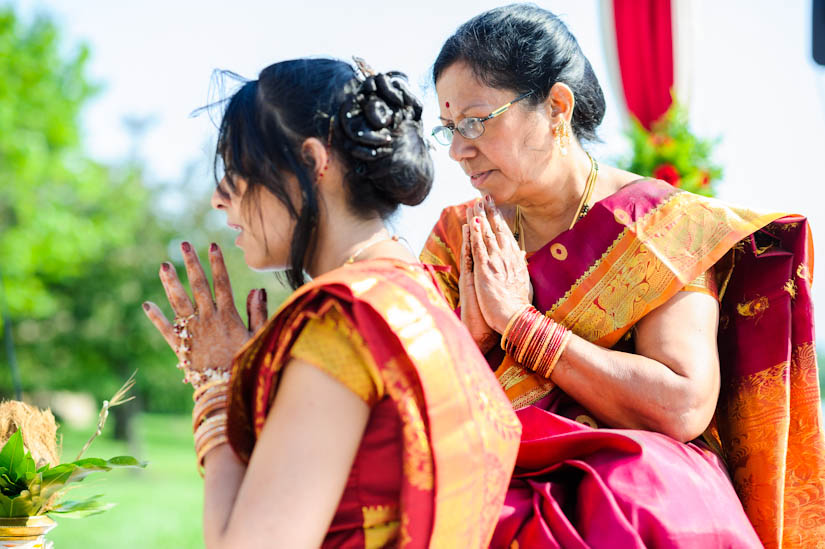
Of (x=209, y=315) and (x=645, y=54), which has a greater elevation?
(x=645, y=54)

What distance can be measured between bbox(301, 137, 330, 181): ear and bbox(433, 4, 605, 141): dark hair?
0.89m

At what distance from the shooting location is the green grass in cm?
1288

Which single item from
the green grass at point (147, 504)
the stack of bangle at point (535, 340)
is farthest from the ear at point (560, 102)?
the green grass at point (147, 504)

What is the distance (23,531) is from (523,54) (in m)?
1.67

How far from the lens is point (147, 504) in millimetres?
16344

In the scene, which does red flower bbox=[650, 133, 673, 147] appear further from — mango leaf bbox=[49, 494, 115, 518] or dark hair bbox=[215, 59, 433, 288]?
mango leaf bbox=[49, 494, 115, 518]

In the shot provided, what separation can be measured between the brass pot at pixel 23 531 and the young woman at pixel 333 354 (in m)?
0.61

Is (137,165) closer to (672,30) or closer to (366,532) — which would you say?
(672,30)

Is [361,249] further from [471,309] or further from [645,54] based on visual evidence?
[645,54]

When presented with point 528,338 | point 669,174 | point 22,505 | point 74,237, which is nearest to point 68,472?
point 22,505

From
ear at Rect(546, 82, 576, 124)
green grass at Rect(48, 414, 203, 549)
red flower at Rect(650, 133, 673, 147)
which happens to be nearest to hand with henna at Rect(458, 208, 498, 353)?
ear at Rect(546, 82, 576, 124)

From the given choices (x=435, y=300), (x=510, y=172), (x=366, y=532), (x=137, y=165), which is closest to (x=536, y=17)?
(x=510, y=172)

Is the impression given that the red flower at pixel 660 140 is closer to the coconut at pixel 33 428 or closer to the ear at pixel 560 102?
the ear at pixel 560 102

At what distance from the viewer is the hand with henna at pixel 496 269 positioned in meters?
2.16
